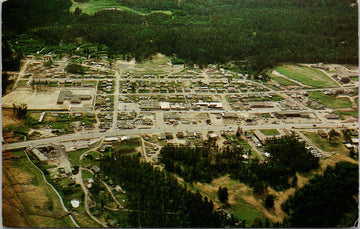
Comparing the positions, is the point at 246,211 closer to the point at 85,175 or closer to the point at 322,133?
the point at 85,175

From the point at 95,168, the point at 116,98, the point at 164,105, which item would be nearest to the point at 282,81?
the point at 164,105

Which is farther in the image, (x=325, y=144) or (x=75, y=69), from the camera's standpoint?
(x=75, y=69)

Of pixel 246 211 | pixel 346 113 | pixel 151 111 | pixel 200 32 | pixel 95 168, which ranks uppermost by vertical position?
pixel 200 32

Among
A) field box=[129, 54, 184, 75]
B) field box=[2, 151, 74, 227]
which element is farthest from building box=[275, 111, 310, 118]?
field box=[2, 151, 74, 227]

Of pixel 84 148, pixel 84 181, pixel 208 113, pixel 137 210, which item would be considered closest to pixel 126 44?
pixel 208 113

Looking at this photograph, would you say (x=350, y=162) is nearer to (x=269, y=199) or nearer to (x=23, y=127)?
(x=269, y=199)

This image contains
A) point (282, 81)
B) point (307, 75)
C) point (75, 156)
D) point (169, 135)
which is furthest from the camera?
point (307, 75)
